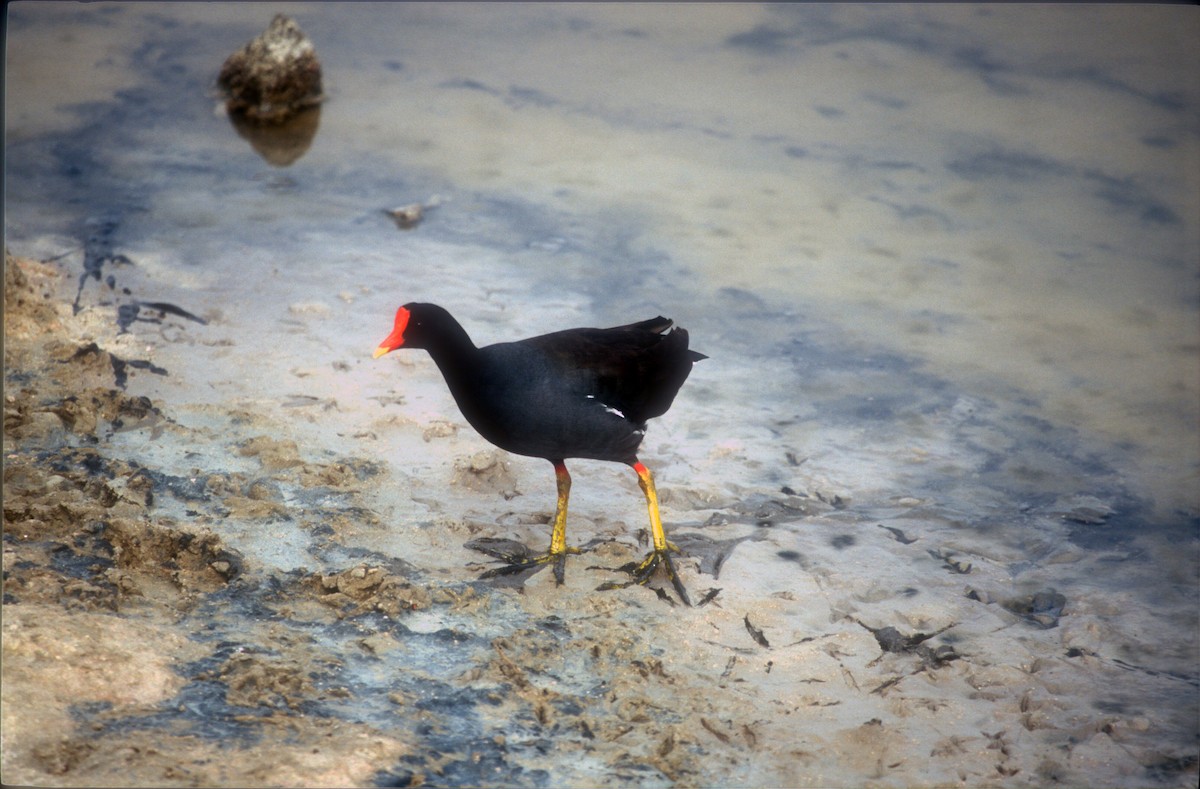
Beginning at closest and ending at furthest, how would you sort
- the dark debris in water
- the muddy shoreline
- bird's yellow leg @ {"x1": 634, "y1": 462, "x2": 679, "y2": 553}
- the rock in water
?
the muddy shoreline → the dark debris in water → bird's yellow leg @ {"x1": 634, "y1": 462, "x2": 679, "y2": 553} → the rock in water

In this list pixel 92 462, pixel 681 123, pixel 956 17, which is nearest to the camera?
pixel 92 462

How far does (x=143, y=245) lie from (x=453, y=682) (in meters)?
4.39

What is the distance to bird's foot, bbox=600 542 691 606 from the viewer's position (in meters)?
4.69

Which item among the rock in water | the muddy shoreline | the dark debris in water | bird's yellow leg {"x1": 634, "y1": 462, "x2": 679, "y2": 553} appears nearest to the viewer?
the muddy shoreline

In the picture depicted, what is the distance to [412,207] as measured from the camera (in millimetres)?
7910

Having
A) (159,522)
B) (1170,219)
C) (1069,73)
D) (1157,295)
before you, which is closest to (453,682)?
(159,522)

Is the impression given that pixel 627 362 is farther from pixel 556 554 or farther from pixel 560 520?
pixel 556 554

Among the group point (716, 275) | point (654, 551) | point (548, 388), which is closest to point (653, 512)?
point (654, 551)

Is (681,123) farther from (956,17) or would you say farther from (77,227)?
(77,227)

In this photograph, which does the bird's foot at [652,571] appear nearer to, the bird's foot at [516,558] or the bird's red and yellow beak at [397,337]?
the bird's foot at [516,558]

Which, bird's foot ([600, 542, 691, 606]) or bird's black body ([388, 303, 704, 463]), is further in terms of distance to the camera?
bird's foot ([600, 542, 691, 606])

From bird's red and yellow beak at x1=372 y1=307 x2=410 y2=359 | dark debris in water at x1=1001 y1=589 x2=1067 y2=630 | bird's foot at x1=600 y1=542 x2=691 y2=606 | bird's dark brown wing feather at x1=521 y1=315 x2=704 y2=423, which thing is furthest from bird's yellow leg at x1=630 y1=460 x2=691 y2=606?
dark debris in water at x1=1001 y1=589 x2=1067 y2=630

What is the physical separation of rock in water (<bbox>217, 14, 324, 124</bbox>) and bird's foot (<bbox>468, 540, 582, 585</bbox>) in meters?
5.59

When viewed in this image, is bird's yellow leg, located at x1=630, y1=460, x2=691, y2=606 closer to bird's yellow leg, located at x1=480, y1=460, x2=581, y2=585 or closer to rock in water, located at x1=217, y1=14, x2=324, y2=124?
bird's yellow leg, located at x1=480, y1=460, x2=581, y2=585
